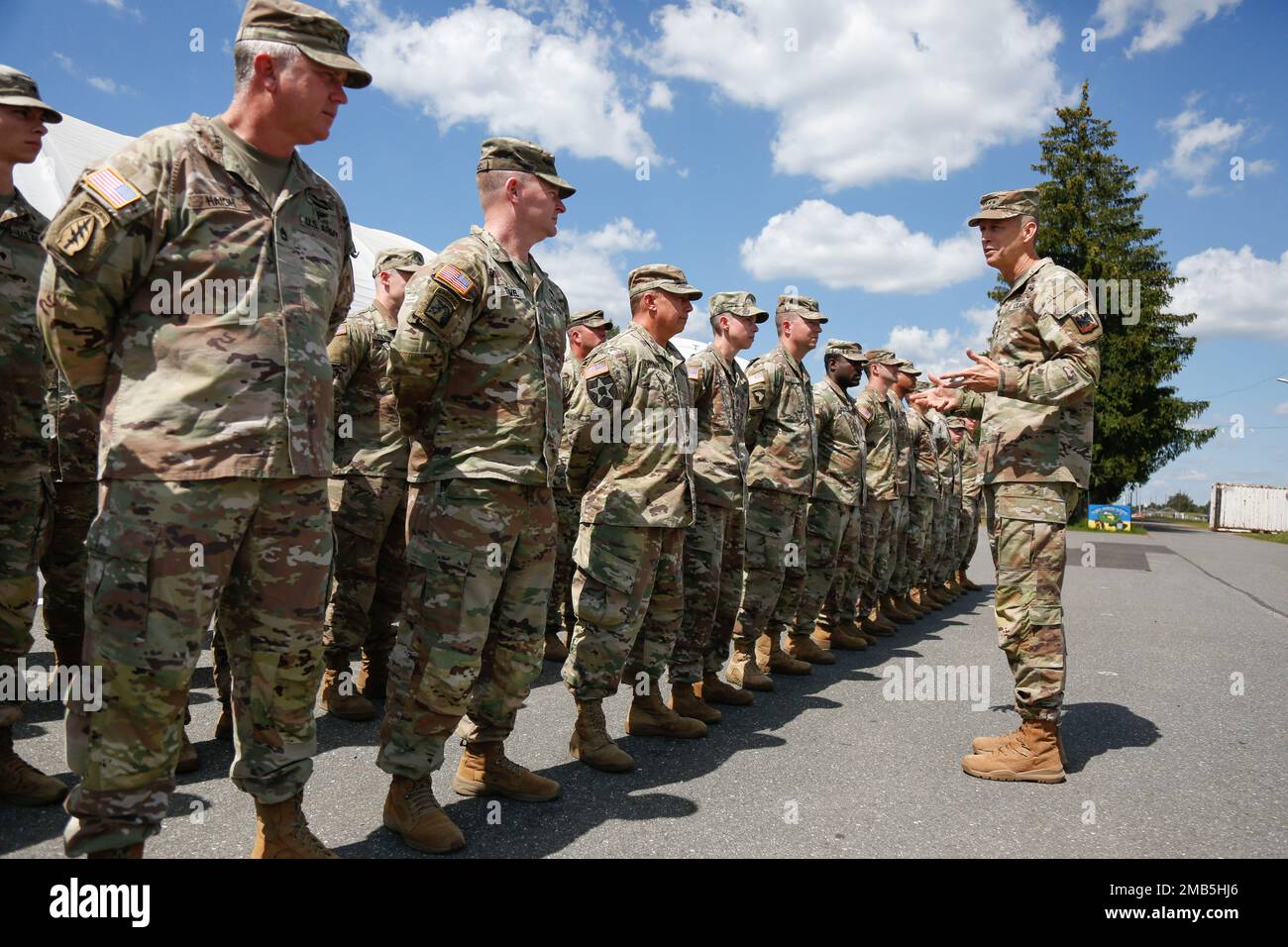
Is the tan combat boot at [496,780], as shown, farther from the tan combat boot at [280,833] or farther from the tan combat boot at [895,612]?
the tan combat boot at [895,612]

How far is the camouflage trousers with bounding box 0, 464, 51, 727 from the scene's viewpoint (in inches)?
128

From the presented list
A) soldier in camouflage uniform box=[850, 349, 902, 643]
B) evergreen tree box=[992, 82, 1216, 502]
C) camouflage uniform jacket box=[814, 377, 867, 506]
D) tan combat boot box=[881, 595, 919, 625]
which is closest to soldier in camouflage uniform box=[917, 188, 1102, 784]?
camouflage uniform jacket box=[814, 377, 867, 506]

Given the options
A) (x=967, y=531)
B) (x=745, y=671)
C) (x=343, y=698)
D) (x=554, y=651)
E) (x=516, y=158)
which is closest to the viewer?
(x=516, y=158)

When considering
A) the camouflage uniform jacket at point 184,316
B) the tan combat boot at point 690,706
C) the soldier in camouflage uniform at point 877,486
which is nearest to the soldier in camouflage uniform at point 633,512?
the tan combat boot at point 690,706

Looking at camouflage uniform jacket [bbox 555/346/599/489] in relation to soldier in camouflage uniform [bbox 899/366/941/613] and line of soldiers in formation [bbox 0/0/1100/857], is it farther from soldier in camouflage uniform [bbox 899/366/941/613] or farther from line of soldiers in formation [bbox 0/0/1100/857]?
soldier in camouflage uniform [bbox 899/366/941/613]

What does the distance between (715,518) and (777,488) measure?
98 centimetres

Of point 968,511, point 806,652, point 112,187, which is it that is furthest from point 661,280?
point 968,511

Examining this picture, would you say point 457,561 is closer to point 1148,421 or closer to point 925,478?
point 925,478

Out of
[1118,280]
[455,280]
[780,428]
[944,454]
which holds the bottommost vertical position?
[780,428]

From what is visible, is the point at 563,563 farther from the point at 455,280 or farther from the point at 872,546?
the point at 455,280

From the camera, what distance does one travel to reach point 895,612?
9.24m

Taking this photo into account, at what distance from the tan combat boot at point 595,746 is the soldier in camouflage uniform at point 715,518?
0.91 meters

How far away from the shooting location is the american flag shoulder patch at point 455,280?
3100 millimetres

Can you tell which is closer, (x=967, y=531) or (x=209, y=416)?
(x=209, y=416)
